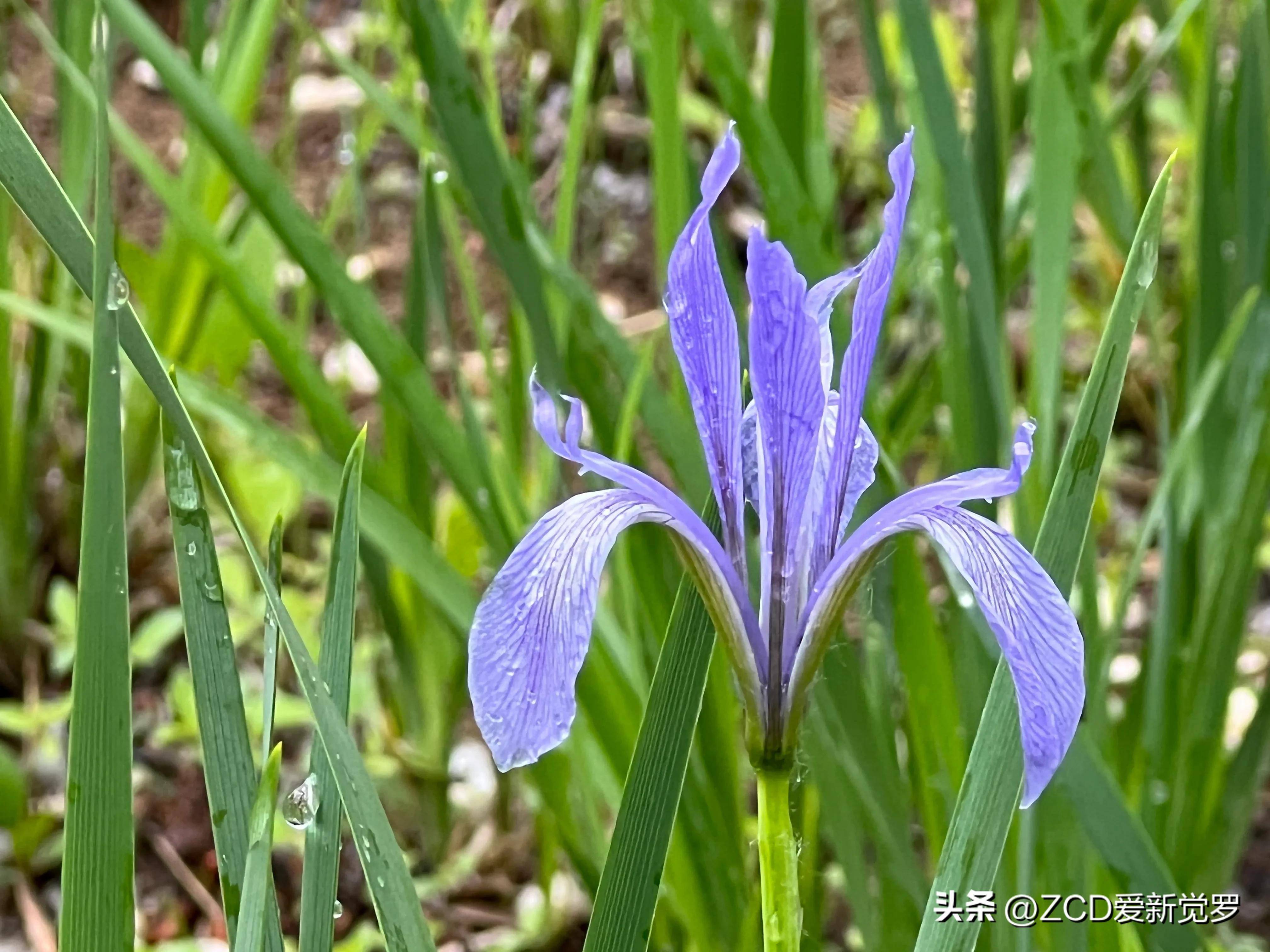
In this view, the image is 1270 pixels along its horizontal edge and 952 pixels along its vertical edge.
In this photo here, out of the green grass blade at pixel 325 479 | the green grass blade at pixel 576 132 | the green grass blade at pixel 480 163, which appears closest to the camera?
the green grass blade at pixel 480 163

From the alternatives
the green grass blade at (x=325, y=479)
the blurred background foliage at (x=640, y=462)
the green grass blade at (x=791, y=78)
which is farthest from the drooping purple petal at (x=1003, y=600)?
the green grass blade at (x=791, y=78)

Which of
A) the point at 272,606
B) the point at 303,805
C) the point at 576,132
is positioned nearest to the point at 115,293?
the point at 272,606

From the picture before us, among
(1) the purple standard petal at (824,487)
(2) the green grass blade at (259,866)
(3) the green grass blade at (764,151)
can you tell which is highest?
(3) the green grass blade at (764,151)

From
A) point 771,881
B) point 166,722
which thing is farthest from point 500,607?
point 166,722

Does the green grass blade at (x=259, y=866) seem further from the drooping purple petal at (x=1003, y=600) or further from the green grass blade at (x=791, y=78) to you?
the green grass blade at (x=791, y=78)

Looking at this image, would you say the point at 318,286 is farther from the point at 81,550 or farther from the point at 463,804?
the point at 463,804

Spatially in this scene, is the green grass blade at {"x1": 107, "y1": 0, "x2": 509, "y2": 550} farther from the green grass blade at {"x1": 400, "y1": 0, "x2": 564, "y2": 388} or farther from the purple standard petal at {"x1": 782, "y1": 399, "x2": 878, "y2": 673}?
the purple standard petal at {"x1": 782, "y1": 399, "x2": 878, "y2": 673}
